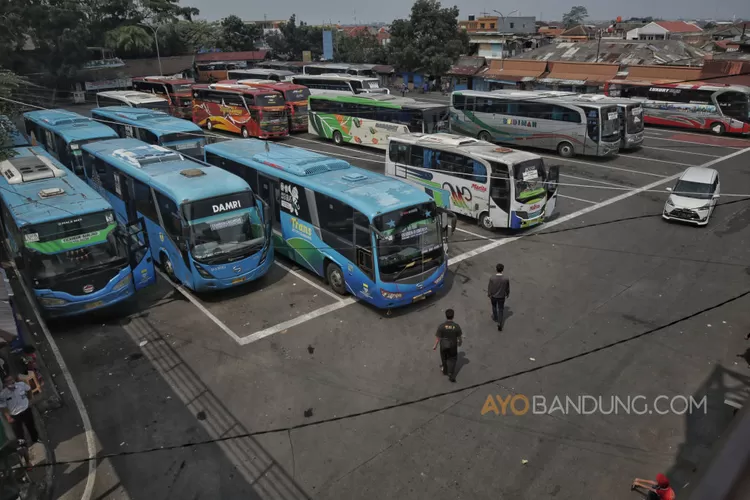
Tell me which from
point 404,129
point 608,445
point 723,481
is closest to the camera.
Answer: point 723,481

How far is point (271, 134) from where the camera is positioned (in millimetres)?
28453

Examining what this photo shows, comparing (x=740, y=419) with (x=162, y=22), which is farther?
(x=162, y=22)

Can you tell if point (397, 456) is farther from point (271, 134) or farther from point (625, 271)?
point (271, 134)

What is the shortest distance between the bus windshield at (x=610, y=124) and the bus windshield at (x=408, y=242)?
15287mm

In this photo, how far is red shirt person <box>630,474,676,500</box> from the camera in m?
6.09

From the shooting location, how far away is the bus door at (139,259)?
38.2ft

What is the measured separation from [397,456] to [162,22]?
66.5m

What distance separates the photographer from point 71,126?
2053 cm

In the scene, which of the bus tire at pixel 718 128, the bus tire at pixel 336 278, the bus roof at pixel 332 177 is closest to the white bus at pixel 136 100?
the bus roof at pixel 332 177

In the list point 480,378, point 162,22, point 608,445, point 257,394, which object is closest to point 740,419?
point 608,445

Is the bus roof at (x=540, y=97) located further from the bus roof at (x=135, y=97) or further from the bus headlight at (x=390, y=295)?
the bus headlight at (x=390, y=295)

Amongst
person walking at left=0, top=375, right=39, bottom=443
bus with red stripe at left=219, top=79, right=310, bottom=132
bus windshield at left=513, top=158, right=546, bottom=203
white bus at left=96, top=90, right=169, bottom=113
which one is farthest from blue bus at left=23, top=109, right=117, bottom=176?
bus windshield at left=513, top=158, right=546, bottom=203

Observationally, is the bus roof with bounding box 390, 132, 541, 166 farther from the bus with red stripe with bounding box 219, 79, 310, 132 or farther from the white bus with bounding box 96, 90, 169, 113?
the white bus with bounding box 96, 90, 169, 113

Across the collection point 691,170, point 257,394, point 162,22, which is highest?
point 162,22
